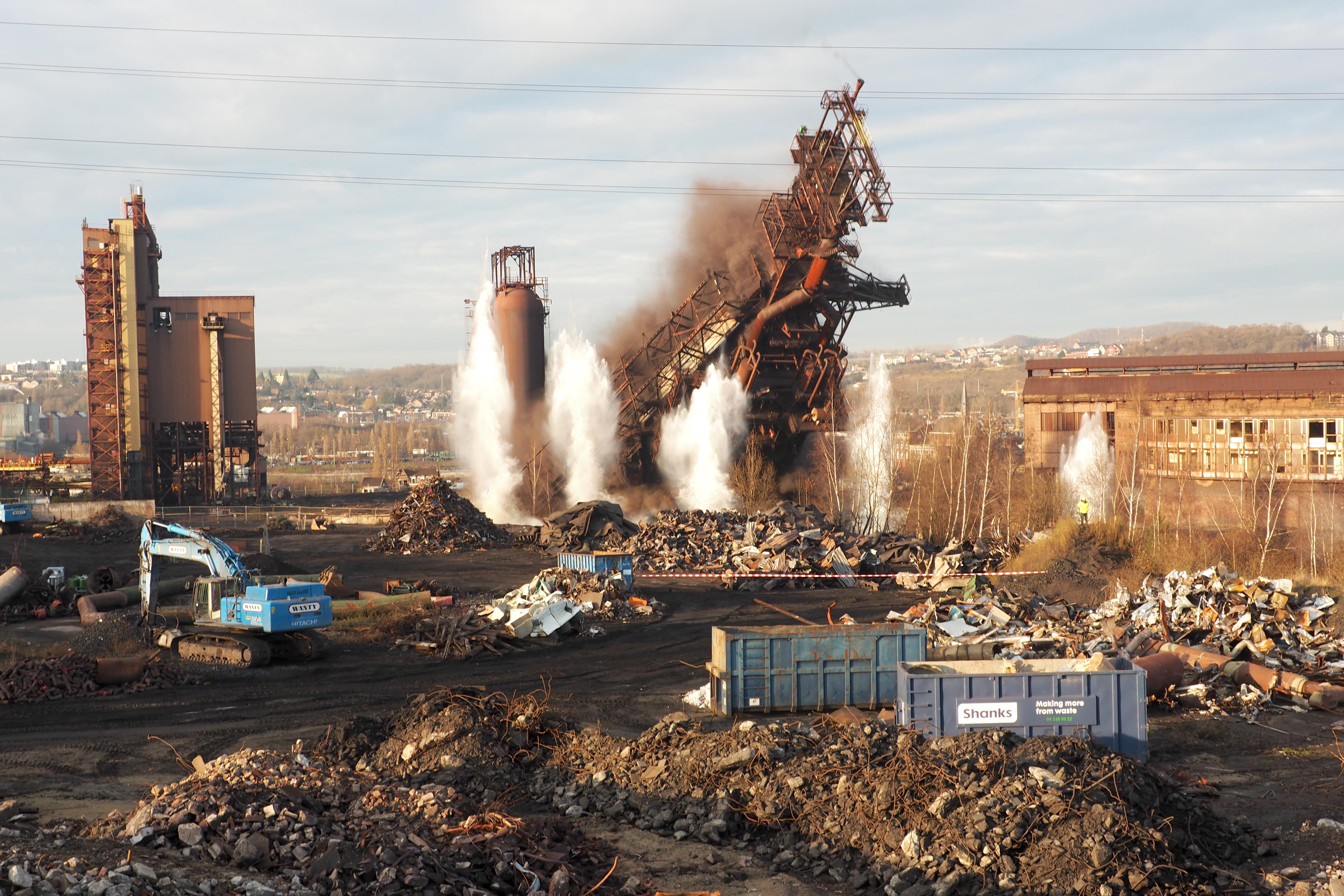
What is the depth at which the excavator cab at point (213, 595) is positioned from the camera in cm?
2030

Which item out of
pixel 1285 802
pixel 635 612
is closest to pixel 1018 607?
pixel 635 612

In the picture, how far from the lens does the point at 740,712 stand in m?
15.7

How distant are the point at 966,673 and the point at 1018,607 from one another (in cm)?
990

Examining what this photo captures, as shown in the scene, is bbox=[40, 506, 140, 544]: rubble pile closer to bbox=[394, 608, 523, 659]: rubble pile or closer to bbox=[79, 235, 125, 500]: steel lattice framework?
bbox=[79, 235, 125, 500]: steel lattice framework

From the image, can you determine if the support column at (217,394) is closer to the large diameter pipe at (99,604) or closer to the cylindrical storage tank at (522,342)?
the cylindrical storage tank at (522,342)

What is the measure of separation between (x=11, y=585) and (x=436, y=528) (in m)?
15.4

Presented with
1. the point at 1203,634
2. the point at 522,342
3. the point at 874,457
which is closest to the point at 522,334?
the point at 522,342

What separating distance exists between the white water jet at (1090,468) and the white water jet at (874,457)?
667 cm

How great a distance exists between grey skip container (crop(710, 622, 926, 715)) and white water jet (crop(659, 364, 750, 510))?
2857 centimetres

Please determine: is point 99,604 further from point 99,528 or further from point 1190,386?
point 1190,386

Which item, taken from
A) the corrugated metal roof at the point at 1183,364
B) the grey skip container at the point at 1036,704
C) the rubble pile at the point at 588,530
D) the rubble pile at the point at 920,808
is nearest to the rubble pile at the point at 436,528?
the rubble pile at the point at 588,530

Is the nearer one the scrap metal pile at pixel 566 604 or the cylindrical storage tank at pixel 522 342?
the scrap metal pile at pixel 566 604

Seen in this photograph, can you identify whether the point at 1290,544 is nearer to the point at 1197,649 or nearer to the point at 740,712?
the point at 1197,649

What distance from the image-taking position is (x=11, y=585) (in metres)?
25.5
